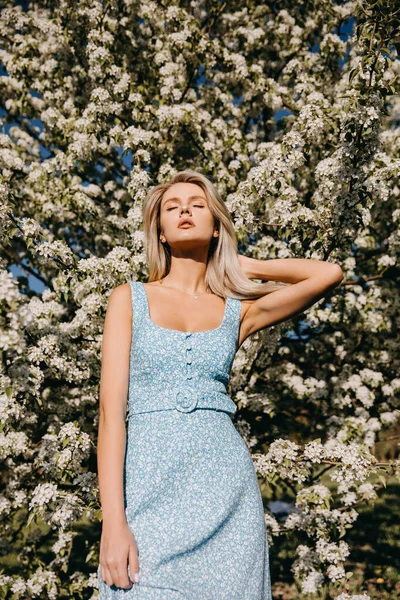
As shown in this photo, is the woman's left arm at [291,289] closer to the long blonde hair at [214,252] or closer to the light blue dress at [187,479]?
the long blonde hair at [214,252]

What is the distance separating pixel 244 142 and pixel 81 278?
3139 millimetres

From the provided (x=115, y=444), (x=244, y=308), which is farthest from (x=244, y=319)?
(x=115, y=444)

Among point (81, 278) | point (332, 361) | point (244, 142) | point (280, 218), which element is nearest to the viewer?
point (81, 278)

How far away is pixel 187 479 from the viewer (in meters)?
2.19

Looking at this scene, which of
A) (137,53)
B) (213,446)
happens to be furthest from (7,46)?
(213,446)

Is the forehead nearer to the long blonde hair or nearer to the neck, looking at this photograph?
the long blonde hair

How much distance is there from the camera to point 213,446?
2.31 meters

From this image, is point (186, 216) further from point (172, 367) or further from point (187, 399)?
point (187, 399)

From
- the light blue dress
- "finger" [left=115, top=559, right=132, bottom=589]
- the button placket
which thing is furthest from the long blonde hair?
"finger" [left=115, top=559, right=132, bottom=589]

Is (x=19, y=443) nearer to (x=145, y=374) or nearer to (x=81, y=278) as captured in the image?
(x=81, y=278)


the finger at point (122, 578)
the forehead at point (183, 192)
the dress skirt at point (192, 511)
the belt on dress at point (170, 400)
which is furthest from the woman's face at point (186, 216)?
the finger at point (122, 578)

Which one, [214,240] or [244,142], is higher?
[244,142]

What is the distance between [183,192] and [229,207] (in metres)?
1.40

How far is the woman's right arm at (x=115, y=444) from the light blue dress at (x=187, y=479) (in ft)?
0.21
